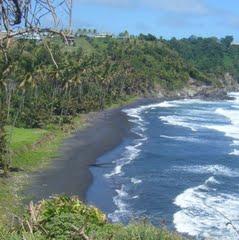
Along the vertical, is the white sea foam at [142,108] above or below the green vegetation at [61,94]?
below

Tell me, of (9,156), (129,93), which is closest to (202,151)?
(9,156)

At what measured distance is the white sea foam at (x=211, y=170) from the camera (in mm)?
49375

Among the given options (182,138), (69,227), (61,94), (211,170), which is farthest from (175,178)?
(61,94)

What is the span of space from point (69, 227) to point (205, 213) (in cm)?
2772

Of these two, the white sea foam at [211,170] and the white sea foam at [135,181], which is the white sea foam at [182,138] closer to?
the white sea foam at [211,170]

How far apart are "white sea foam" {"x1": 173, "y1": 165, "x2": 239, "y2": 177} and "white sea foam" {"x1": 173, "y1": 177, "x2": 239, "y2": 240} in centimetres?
527

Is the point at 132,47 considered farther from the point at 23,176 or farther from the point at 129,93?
the point at 23,176

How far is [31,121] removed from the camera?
74.4 m

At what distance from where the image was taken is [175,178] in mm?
47094

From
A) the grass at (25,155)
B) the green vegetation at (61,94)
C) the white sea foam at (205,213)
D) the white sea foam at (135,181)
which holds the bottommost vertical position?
the white sea foam at (135,181)

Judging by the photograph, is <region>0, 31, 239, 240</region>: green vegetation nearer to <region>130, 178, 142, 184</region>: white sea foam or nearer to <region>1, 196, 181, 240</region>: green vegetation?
<region>1, 196, 181, 240</region>: green vegetation

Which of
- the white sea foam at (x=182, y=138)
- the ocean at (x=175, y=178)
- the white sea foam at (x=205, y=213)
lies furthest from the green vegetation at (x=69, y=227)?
the white sea foam at (x=182, y=138)

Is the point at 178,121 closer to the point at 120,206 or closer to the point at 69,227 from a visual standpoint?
the point at 120,206

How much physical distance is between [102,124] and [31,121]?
12.7 meters
